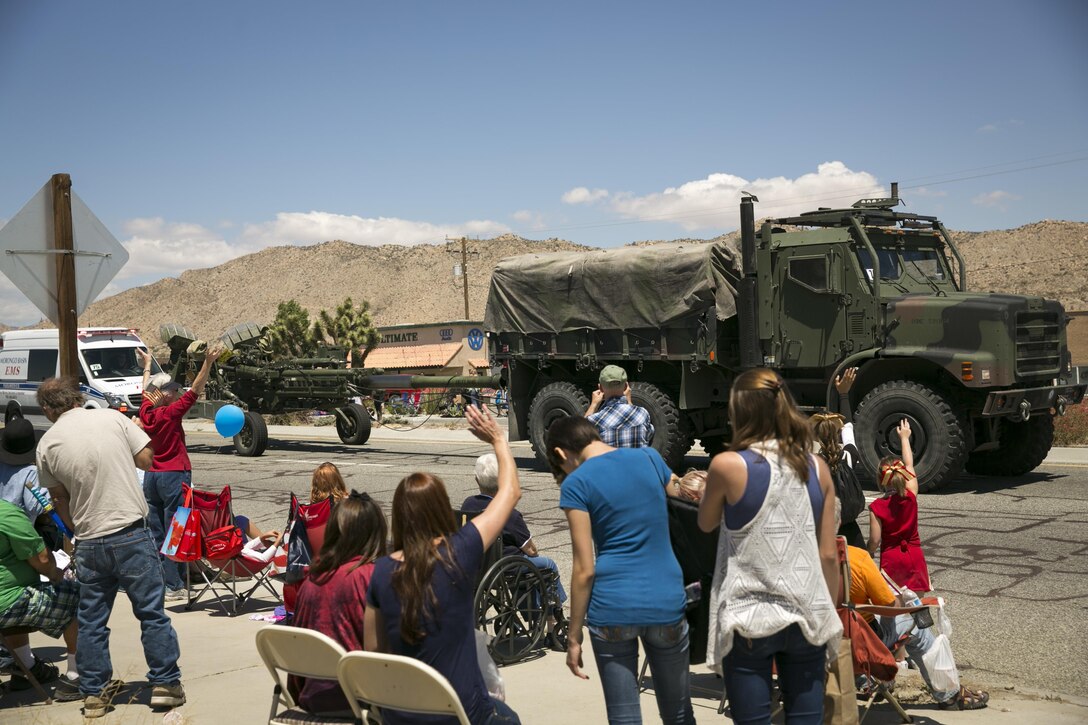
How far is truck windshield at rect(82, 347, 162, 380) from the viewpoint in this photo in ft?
71.6

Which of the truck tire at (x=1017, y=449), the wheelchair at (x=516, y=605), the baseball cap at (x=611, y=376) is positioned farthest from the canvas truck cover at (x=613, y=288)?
the wheelchair at (x=516, y=605)

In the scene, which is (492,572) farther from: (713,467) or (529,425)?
(529,425)

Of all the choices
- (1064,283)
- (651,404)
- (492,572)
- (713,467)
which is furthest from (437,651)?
(1064,283)

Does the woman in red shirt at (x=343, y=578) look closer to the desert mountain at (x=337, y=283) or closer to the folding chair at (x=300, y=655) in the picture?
the folding chair at (x=300, y=655)

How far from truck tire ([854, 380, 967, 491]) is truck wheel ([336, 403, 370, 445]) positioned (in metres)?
10.5

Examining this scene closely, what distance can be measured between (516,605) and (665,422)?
24.8 ft

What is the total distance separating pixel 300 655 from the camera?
429 centimetres

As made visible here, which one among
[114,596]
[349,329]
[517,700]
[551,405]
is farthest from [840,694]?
[349,329]

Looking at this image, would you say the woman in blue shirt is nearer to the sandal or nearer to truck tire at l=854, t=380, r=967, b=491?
the sandal

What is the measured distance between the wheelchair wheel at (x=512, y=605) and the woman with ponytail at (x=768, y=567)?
261 cm

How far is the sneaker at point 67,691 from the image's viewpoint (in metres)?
6.09

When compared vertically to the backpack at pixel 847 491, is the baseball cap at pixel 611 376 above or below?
above

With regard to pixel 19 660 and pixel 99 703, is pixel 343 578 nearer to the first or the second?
pixel 99 703

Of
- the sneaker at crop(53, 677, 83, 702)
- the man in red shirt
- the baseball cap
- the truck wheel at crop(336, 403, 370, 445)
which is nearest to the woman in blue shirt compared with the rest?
the sneaker at crop(53, 677, 83, 702)
